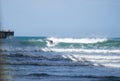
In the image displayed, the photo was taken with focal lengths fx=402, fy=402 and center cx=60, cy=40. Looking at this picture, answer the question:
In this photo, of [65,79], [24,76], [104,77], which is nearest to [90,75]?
[104,77]

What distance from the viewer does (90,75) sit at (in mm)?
15484

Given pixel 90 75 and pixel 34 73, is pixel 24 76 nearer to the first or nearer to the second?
pixel 34 73

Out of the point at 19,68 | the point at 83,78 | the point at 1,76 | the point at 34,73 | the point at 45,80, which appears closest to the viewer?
the point at 1,76

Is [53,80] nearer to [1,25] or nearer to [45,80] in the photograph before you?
[45,80]

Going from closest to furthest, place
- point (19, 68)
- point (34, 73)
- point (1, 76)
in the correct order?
1. point (1, 76)
2. point (34, 73)
3. point (19, 68)

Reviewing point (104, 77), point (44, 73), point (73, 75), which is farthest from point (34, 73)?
point (104, 77)

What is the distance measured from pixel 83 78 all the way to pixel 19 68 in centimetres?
386

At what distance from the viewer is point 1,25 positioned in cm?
185

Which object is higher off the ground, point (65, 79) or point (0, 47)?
point (0, 47)

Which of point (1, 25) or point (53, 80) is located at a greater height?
point (1, 25)

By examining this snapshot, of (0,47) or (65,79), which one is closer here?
(0,47)

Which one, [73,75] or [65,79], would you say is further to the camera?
[73,75]

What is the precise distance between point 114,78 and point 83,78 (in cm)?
123

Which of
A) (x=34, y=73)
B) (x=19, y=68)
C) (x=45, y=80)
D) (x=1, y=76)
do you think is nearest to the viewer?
(x=1, y=76)
